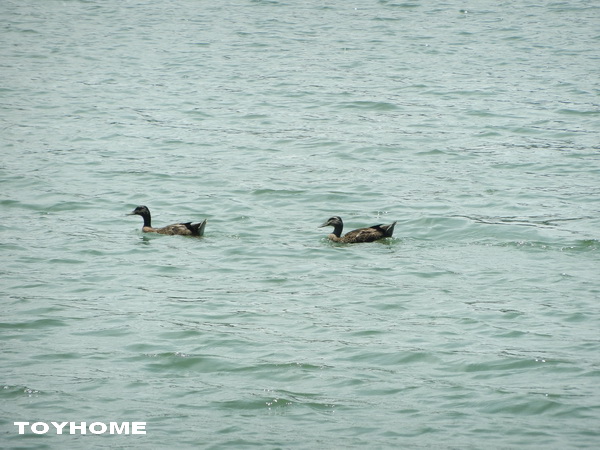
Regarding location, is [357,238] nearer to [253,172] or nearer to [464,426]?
[253,172]

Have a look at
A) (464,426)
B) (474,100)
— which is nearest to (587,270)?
(464,426)

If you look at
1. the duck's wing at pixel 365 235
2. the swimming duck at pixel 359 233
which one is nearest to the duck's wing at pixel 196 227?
the swimming duck at pixel 359 233

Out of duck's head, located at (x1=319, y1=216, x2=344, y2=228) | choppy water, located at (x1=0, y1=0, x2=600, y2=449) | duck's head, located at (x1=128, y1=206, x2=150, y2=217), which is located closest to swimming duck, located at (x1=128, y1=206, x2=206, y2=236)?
duck's head, located at (x1=128, y1=206, x2=150, y2=217)

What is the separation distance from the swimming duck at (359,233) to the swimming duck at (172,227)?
83.8 inches

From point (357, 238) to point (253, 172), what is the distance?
4984 millimetres

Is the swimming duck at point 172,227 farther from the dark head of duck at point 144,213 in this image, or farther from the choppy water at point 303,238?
the choppy water at point 303,238

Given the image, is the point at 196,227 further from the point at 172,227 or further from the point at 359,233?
the point at 359,233

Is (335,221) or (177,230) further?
(177,230)

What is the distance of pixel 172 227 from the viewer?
17750mm

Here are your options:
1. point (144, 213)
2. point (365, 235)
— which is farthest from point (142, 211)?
point (365, 235)

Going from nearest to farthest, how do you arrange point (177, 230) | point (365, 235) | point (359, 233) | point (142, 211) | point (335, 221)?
point (365, 235), point (359, 233), point (335, 221), point (177, 230), point (142, 211)

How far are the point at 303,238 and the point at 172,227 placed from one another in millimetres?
2221

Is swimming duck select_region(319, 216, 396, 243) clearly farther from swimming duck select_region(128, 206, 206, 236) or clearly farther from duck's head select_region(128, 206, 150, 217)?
duck's head select_region(128, 206, 150, 217)

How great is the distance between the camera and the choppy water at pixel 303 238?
1109 centimetres
